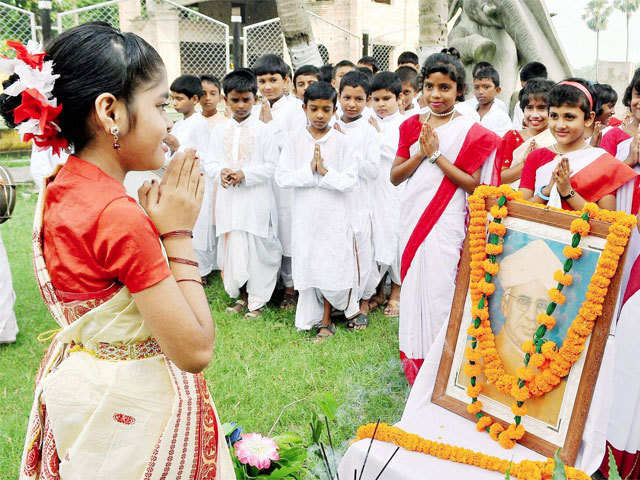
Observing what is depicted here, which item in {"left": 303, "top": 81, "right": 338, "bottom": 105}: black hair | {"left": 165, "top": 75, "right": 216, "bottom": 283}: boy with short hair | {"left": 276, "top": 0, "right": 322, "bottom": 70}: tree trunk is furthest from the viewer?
{"left": 276, "top": 0, "right": 322, "bottom": 70}: tree trunk

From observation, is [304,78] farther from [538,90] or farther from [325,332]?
[325,332]

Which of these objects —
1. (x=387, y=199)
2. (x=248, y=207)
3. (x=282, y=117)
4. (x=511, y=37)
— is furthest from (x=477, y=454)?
(x=511, y=37)

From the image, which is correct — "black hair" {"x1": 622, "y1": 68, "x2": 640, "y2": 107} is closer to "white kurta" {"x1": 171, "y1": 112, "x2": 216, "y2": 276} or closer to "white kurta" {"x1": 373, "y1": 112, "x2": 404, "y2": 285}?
"white kurta" {"x1": 373, "y1": 112, "x2": 404, "y2": 285}

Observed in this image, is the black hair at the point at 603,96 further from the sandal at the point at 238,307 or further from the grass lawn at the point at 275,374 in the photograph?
the sandal at the point at 238,307

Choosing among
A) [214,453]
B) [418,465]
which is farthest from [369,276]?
[214,453]

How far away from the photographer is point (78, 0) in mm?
20594

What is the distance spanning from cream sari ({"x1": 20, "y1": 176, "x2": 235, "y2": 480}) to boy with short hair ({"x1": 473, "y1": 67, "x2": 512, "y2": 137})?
5114 millimetres

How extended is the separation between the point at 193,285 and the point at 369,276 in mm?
3928

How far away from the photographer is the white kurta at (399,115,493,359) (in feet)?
11.5

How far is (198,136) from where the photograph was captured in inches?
239

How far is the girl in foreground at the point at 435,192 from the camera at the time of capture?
3441mm

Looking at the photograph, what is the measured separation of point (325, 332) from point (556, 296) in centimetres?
302

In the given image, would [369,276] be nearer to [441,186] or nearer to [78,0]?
[441,186]

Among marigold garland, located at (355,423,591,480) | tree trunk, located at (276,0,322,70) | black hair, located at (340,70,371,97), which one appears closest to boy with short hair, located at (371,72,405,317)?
black hair, located at (340,70,371,97)
